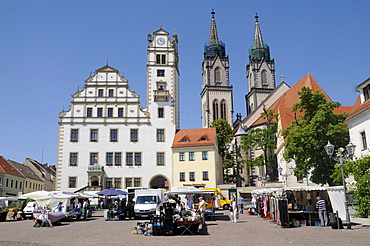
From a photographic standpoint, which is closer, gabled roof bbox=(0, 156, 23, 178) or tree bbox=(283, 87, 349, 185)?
tree bbox=(283, 87, 349, 185)

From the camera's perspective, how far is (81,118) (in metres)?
45.5

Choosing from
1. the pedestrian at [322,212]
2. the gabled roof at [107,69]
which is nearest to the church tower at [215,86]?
the gabled roof at [107,69]

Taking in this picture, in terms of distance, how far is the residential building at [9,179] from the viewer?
51.9 metres

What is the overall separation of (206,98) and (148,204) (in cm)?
5979

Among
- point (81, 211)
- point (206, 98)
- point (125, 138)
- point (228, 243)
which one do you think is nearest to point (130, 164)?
point (125, 138)

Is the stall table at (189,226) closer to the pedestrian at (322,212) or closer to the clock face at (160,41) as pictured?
the pedestrian at (322,212)

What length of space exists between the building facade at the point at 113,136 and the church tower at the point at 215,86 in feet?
115

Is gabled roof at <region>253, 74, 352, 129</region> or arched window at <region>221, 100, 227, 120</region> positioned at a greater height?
arched window at <region>221, 100, 227, 120</region>

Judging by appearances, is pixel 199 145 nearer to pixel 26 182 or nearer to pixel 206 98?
pixel 26 182

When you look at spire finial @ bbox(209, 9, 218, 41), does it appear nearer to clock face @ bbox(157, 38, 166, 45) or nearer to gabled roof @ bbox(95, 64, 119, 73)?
clock face @ bbox(157, 38, 166, 45)

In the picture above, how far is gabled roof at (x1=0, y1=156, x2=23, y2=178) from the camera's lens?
5281cm

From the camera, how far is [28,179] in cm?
6244

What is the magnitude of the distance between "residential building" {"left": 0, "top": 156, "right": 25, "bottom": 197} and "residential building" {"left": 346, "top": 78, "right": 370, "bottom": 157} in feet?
148

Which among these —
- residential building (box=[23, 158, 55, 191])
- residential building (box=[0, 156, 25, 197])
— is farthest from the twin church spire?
residential building (box=[0, 156, 25, 197])
